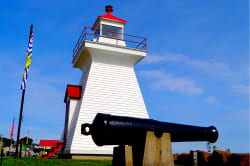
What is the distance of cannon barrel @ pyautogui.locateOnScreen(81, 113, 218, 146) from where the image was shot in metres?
5.01

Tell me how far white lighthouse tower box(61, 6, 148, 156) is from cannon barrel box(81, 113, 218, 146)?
8896 mm

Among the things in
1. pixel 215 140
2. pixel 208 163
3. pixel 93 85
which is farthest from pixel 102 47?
pixel 215 140

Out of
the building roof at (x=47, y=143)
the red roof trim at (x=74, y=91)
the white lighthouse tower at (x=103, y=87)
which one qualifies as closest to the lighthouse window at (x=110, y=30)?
the white lighthouse tower at (x=103, y=87)

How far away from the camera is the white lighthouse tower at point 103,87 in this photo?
47.6 ft

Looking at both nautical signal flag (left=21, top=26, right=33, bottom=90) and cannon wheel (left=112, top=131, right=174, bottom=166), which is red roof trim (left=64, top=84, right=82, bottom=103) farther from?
cannon wheel (left=112, top=131, right=174, bottom=166)

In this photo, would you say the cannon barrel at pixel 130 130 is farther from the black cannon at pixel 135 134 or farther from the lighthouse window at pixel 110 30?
the lighthouse window at pixel 110 30

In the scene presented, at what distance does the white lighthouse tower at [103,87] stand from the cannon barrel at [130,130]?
8896 millimetres

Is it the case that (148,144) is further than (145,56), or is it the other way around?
(145,56)

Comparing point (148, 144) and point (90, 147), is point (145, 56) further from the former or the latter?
point (148, 144)

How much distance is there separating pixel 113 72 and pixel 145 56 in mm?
2355

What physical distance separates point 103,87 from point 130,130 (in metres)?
10.3

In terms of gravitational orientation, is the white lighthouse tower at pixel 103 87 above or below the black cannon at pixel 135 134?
above

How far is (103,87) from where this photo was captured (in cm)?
1538

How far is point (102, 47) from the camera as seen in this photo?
609 inches
